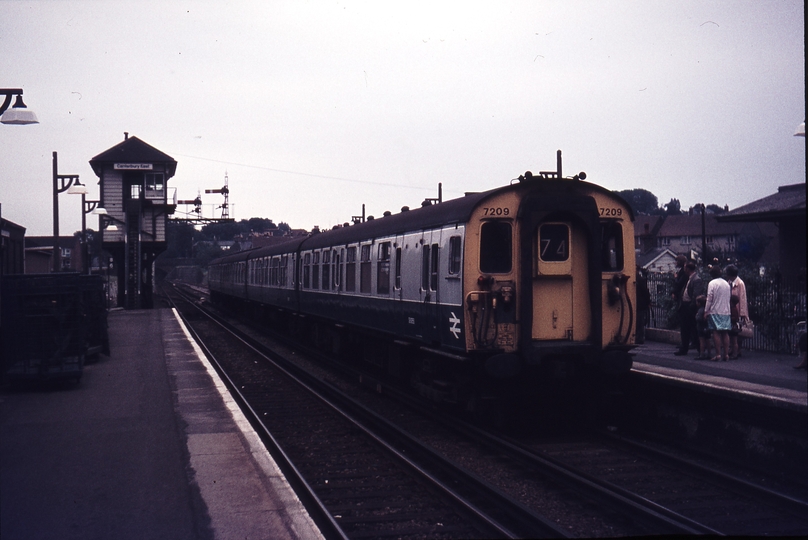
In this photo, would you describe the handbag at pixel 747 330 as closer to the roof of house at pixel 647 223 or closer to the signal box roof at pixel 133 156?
the roof of house at pixel 647 223

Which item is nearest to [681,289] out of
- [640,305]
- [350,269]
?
[640,305]

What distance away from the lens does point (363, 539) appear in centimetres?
604

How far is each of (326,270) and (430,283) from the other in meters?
7.49

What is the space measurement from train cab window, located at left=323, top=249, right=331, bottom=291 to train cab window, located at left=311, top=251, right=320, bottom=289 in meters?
0.72

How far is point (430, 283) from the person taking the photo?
10336 millimetres

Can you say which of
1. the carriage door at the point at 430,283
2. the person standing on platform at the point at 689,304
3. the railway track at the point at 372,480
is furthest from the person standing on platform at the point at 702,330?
the railway track at the point at 372,480

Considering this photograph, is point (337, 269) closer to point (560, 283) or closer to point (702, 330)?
point (702, 330)

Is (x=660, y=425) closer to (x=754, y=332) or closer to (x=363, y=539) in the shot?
(x=754, y=332)

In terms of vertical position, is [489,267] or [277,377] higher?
[489,267]

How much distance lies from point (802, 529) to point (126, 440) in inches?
258

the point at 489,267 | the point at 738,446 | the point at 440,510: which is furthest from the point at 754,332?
the point at 440,510

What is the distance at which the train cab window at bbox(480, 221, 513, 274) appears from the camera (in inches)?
360

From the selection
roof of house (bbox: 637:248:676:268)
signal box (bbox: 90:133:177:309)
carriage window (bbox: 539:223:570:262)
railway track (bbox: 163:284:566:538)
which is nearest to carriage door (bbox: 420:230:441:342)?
railway track (bbox: 163:284:566:538)

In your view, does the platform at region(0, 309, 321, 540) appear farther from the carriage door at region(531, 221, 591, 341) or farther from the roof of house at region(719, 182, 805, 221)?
the roof of house at region(719, 182, 805, 221)
